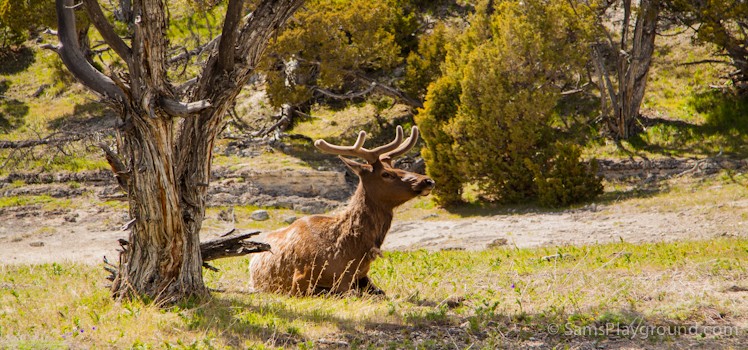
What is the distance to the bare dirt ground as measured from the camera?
534 inches

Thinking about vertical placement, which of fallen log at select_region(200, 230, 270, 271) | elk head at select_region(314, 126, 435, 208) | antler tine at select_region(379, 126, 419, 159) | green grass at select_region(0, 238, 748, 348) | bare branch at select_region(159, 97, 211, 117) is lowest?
green grass at select_region(0, 238, 748, 348)

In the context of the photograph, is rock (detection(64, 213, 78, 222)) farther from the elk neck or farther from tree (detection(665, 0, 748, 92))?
tree (detection(665, 0, 748, 92))

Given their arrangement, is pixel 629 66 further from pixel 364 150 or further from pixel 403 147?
pixel 364 150

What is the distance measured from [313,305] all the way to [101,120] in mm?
21176

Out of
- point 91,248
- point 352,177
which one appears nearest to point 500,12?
point 352,177

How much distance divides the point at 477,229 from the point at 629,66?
758cm

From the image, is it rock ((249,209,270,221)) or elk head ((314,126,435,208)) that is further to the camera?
rock ((249,209,270,221))

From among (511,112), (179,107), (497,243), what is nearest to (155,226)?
(179,107)

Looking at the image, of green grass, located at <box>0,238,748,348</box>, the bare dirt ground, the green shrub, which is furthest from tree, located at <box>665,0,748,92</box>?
green grass, located at <box>0,238,748,348</box>

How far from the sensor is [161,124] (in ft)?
21.8

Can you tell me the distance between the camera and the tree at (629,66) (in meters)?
20.1

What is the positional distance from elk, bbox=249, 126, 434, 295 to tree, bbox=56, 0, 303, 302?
145cm

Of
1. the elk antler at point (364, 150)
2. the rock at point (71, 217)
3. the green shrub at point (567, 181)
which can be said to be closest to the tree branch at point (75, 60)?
the elk antler at point (364, 150)

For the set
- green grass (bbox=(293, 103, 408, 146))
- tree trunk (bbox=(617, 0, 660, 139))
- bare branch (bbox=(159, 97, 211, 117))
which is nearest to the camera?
bare branch (bbox=(159, 97, 211, 117))
